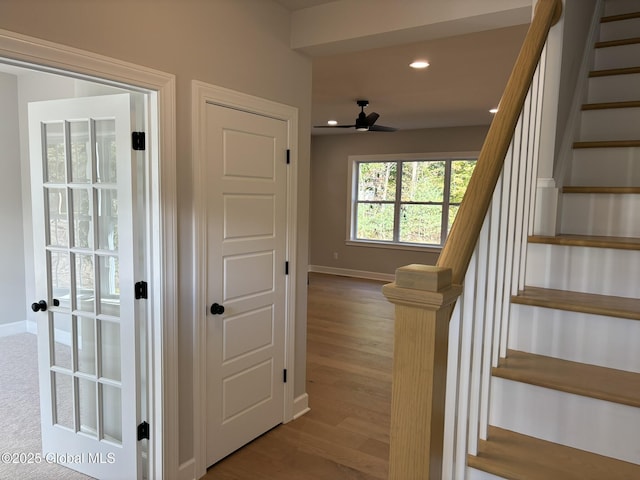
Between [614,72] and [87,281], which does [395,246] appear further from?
[87,281]

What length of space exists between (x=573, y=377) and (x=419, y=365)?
84 cm

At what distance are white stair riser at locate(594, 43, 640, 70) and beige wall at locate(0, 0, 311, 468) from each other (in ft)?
5.91

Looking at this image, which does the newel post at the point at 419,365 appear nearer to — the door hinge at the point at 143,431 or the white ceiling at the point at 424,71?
the door hinge at the point at 143,431

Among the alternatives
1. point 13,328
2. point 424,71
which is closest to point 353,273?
point 424,71

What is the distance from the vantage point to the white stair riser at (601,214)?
1.99 m

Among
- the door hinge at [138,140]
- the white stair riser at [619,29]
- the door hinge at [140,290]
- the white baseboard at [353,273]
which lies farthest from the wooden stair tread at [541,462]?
the white baseboard at [353,273]

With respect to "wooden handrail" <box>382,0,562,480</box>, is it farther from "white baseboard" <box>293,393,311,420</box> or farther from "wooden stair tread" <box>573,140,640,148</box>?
"white baseboard" <box>293,393,311,420</box>

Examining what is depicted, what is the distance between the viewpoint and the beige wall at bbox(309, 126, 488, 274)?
8133 millimetres

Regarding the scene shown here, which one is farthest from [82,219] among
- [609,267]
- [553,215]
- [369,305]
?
[369,305]

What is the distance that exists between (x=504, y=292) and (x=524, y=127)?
23.0 inches

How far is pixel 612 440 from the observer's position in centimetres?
137

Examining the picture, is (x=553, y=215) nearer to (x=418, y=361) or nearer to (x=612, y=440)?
(x=612, y=440)

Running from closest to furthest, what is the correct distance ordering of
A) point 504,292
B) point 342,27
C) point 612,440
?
point 612,440 < point 504,292 < point 342,27

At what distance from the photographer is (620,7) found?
282cm
